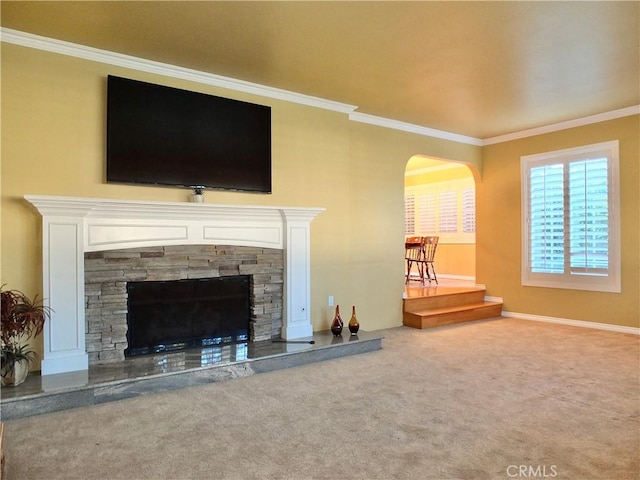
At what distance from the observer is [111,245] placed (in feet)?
11.5

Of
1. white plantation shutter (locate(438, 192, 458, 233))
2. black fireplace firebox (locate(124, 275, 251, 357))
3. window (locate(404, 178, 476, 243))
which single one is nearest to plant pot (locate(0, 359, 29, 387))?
black fireplace firebox (locate(124, 275, 251, 357))

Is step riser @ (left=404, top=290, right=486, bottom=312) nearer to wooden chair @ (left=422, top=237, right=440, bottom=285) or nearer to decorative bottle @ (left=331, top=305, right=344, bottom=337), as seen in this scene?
wooden chair @ (left=422, top=237, right=440, bottom=285)

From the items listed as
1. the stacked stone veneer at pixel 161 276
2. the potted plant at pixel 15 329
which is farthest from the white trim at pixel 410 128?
the potted plant at pixel 15 329

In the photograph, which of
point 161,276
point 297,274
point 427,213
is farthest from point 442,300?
point 161,276

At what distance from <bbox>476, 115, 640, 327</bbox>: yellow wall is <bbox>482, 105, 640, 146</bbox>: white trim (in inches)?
2.3

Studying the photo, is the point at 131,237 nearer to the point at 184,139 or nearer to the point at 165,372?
the point at 184,139

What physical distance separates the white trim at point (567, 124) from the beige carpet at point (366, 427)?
301 cm

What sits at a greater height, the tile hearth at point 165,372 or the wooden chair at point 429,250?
the wooden chair at point 429,250

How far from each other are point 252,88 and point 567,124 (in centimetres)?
418

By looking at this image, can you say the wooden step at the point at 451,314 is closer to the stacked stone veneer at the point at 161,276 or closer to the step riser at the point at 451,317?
the step riser at the point at 451,317

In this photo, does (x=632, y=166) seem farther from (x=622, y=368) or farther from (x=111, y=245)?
(x=111, y=245)

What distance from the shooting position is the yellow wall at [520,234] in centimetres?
517

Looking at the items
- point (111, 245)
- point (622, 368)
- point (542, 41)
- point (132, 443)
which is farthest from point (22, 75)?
point (622, 368)

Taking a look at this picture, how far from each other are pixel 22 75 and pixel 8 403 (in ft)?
7.68
